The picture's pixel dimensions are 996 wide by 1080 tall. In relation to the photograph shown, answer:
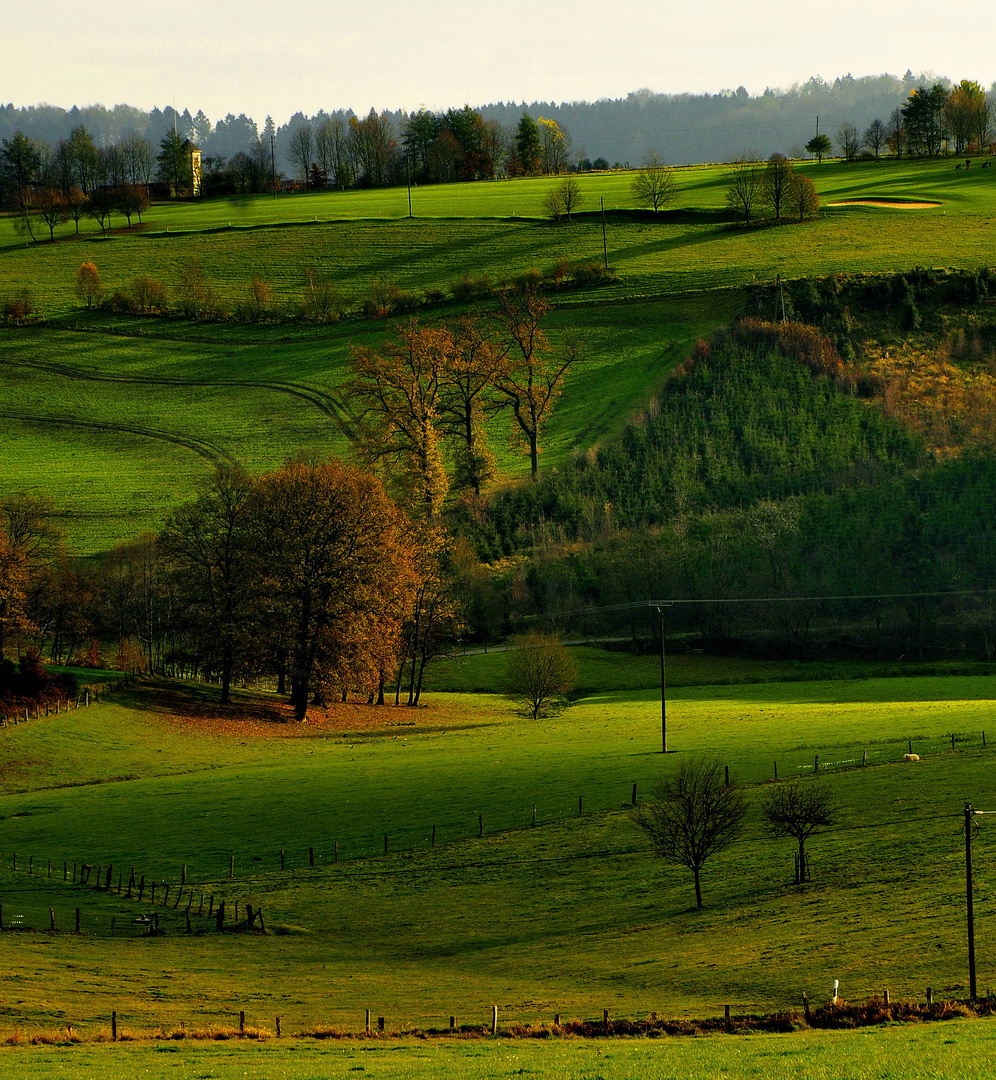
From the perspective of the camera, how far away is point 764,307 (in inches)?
5133

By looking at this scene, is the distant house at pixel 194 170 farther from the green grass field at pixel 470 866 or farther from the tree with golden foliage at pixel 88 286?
the green grass field at pixel 470 866

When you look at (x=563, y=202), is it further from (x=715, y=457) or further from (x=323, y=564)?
(x=323, y=564)

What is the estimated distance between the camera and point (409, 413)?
4038 inches

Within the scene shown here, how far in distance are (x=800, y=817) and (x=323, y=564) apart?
132ft

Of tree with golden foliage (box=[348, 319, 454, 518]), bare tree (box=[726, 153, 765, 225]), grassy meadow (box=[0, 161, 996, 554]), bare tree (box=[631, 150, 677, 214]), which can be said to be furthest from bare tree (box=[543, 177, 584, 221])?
tree with golden foliage (box=[348, 319, 454, 518])

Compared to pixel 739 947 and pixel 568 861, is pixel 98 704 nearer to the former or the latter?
pixel 568 861

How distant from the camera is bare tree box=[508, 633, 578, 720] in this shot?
76.9 meters

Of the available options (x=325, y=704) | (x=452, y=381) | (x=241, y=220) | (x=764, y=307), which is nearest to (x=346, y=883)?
(x=325, y=704)

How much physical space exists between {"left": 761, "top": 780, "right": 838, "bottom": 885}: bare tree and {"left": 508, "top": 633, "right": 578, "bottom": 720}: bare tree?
3104 centimetres

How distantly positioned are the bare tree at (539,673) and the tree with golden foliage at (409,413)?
25.5m

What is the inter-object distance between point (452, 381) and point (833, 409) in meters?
37.6

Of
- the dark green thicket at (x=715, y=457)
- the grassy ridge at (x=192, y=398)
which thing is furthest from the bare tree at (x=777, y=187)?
the dark green thicket at (x=715, y=457)

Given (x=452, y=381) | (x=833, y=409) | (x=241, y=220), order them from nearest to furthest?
1. (x=452, y=381)
2. (x=833, y=409)
3. (x=241, y=220)

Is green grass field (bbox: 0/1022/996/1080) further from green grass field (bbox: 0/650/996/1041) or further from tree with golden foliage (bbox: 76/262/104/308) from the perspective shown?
tree with golden foliage (bbox: 76/262/104/308)
